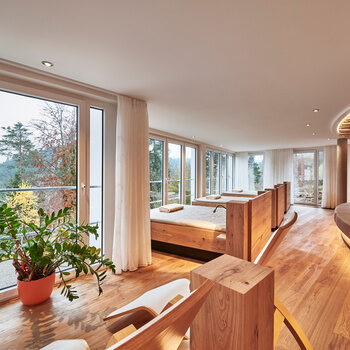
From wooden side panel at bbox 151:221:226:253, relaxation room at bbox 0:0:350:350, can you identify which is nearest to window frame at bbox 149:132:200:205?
relaxation room at bbox 0:0:350:350

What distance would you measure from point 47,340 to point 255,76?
9.52 ft

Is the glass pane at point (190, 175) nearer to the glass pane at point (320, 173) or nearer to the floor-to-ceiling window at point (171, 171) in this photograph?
the floor-to-ceiling window at point (171, 171)

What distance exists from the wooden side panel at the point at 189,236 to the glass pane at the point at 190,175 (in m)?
2.89

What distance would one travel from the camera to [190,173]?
21.1ft

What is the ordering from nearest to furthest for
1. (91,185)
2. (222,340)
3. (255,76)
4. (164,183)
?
(222,340)
(255,76)
(91,185)
(164,183)

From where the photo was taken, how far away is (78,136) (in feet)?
8.54

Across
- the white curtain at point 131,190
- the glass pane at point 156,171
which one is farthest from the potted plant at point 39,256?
the glass pane at point 156,171

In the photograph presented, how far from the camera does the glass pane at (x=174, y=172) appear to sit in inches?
217

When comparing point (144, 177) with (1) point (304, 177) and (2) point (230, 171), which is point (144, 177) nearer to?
(2) point (230, 171)

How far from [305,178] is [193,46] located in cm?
800

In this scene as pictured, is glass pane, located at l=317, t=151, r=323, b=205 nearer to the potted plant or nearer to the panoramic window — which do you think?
the panoramic window

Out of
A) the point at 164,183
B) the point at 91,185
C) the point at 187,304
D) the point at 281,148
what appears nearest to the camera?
the point at 187,304

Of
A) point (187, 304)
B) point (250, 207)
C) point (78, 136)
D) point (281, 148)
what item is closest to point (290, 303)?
point (250, 207)

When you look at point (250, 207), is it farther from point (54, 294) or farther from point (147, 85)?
point (54, 294)
